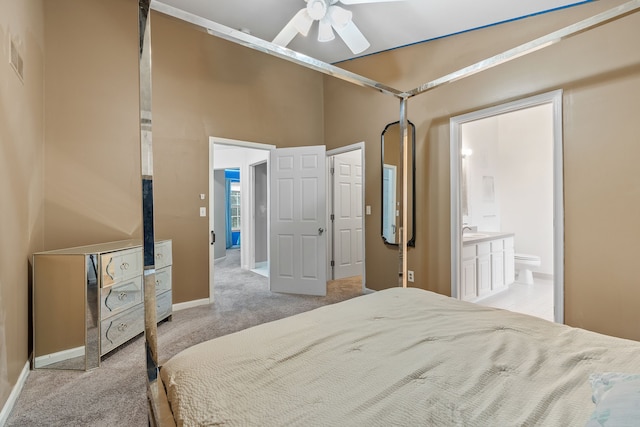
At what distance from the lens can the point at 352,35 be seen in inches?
105

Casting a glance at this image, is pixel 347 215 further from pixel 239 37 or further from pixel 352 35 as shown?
pixel 239 37

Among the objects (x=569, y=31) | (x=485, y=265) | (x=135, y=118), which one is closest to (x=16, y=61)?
(x=135, y=118)

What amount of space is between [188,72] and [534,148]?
17.0 ft

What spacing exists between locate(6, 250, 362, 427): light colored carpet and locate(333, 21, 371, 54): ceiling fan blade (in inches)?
109

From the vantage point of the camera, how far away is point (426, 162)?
3367mm

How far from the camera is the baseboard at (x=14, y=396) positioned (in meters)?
1.64

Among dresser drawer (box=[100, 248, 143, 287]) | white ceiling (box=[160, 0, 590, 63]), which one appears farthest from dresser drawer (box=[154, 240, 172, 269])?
white ceiling (box=[160, 0, 590, 63])

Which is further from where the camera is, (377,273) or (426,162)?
(377,273)

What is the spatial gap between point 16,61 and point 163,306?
2.19 m

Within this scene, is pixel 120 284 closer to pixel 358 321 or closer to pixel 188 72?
pixel 358 321

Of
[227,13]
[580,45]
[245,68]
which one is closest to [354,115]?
[245,68]

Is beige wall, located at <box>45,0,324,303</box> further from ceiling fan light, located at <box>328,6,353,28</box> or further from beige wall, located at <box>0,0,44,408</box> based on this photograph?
ceiling fan light, located at <box>328,6,353,28</box>

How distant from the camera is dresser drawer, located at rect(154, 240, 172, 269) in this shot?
296cm

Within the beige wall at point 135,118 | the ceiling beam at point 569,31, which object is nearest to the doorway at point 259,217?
the beige wall at point 135,118
